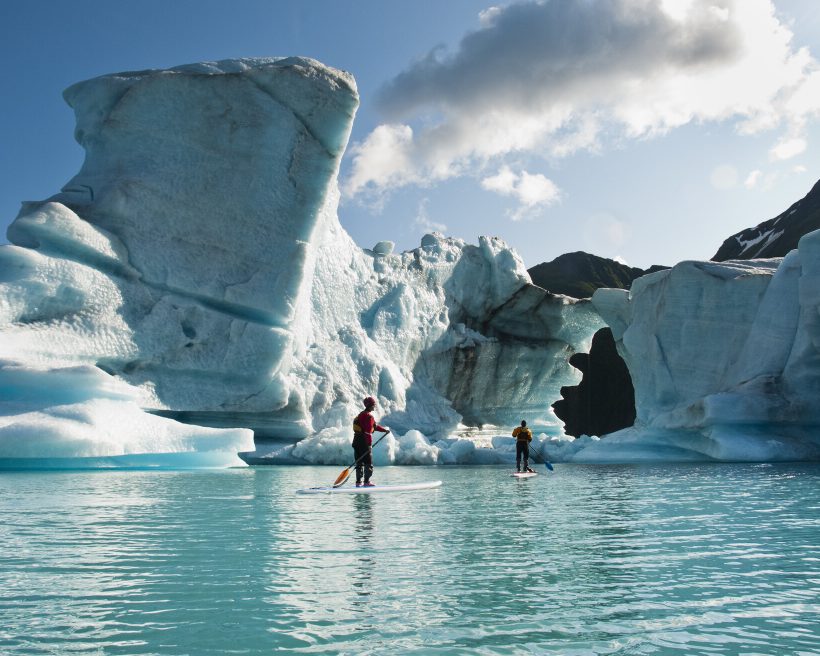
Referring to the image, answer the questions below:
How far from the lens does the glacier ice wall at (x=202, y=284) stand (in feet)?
45.7

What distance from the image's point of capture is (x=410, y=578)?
3695 mm

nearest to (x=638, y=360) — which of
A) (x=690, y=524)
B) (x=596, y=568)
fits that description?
(x=690, y=524)

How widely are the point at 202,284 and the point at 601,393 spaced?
45974mm

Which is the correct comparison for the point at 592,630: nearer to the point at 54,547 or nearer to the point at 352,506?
the point at 54,547

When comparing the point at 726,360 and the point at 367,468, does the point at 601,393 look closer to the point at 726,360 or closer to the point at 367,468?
the point at 726,360

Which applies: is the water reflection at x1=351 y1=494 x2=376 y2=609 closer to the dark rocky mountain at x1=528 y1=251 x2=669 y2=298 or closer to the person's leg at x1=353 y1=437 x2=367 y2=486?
the person's leg at x1=353 y1=437 x2=367 y2=486

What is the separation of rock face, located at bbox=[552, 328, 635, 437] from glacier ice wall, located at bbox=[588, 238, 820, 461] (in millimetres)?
33392

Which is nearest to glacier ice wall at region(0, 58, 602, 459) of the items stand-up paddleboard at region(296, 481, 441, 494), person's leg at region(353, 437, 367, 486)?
person's leg at region(353, 437, 367, 486)

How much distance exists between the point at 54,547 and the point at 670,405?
1915 cm

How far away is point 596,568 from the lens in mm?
3930

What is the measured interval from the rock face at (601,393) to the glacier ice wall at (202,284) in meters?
36.8

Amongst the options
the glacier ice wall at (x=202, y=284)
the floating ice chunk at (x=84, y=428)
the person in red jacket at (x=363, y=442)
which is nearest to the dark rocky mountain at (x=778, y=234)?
the glacier ice wall at (x=202, y=284)

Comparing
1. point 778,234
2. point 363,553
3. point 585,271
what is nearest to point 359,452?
point 363,553

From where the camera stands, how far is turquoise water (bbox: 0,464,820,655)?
8.80ft
